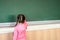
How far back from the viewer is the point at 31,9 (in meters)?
1.68

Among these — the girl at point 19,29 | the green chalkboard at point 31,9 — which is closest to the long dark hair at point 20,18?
the girl at point 19,29

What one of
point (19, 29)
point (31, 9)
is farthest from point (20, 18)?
point (31, 9)

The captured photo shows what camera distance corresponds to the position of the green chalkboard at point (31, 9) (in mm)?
1556

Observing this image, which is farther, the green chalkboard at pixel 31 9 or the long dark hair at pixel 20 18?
the green chalkboard at pixel 31 9

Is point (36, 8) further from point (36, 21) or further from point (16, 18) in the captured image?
point (16, 18)

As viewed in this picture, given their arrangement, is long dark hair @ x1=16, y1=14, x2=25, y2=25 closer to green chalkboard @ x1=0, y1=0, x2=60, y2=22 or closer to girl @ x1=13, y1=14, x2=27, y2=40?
girl @ x1=13, y1=14, x2=27, y2=40

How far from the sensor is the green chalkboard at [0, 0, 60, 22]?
1.56 m

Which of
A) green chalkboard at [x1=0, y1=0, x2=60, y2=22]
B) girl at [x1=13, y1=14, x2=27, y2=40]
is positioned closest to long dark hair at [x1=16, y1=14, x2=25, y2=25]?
girl at [x1=13, y1=14, x2=27, y2=40]

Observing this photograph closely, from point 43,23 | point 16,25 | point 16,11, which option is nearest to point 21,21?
point 16,25

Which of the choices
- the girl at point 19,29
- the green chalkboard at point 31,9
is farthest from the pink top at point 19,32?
the green chalkboard at point 31,9

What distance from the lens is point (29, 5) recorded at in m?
1.66

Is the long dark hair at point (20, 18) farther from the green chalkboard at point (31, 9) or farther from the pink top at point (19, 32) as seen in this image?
the green chalkboard at point (31, 9)

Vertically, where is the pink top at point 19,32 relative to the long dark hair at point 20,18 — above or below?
below

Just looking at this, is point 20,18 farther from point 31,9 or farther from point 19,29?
point 31,9
